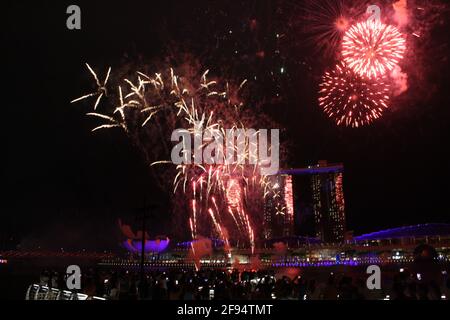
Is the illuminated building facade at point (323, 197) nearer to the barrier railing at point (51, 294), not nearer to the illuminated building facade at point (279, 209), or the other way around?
the illuminated building facade at point (279, 209)

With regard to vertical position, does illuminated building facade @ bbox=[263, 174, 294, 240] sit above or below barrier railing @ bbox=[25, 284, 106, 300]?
above

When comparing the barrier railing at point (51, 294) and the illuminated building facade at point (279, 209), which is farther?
the illuminated building facade at point (279, 209)

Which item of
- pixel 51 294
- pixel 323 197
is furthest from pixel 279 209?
pixel 51 294

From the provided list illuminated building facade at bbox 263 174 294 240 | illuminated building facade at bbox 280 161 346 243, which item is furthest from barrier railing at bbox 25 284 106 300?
illuminated building facade at bbox 280 161 346 243

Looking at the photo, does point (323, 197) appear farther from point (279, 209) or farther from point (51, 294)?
Result: point (51, 294)

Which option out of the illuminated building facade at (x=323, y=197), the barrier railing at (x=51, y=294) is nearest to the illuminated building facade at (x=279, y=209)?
the illuminated building facade at (x=323, y=197)

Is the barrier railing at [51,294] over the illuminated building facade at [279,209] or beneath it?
beneath

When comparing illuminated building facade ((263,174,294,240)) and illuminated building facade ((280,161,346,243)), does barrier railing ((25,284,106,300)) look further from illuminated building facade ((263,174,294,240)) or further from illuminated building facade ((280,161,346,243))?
illuminated building facade ((280,161,346,243))
